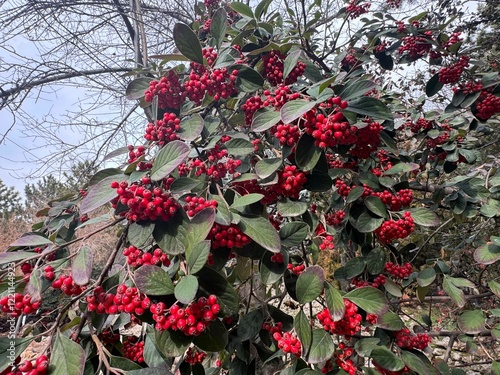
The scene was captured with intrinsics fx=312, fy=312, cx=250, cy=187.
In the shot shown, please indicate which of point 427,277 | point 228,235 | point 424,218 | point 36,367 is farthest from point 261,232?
point 427,277

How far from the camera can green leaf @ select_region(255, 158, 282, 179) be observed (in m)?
1.04

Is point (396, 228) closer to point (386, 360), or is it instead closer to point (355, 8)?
point (386, 360)

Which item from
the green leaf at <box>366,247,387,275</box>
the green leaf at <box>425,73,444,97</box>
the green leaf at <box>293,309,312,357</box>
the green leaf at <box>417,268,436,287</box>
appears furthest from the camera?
the green leaf at <box>425,73,444,97</box>

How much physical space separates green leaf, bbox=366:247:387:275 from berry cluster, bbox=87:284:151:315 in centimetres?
96

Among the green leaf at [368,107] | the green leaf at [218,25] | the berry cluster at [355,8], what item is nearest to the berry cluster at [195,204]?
the green leaf at [368,107]

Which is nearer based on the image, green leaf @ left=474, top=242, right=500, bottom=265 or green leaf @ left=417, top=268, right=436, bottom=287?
green leaf @ left=474, top=242, right=500, bottom=265

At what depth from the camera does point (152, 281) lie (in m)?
0.81

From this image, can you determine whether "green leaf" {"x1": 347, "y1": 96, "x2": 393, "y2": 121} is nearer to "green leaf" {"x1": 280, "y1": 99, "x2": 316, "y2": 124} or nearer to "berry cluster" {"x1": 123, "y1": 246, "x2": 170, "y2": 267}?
"green leaf" {"x1": 280, "y1": 99, "x2": 316, "y2": 124}

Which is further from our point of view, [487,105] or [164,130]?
[487,105]

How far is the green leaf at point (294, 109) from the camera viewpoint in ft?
3.03

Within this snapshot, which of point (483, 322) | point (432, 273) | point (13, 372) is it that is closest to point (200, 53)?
point (13, 372)

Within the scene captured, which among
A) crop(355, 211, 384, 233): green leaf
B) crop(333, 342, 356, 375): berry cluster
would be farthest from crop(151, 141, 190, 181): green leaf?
crop(333, 342, 356, 375): berry cluster

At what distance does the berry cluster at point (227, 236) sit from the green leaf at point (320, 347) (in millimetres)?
395

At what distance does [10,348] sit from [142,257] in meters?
0.39
